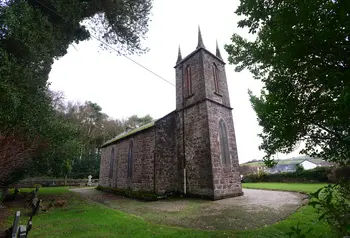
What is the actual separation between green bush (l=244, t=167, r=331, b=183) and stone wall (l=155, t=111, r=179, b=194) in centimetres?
1433

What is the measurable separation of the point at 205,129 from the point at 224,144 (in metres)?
2.18

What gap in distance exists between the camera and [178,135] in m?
14.5

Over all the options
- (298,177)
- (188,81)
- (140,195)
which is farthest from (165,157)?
(298,177)

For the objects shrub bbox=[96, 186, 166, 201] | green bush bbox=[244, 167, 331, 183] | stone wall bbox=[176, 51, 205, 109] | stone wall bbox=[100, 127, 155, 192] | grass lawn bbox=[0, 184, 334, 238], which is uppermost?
stone wall bbox=[176, 51, 205, 109]

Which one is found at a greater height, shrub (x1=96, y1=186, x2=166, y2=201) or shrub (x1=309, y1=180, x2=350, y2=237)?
shrub (x1=309, y1=180, x2=350, y2=237)

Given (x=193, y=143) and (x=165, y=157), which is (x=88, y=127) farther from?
(x=193, y=143)

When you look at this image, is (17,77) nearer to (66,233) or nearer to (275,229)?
(66,233)

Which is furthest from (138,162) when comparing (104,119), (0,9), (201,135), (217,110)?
(104,119)

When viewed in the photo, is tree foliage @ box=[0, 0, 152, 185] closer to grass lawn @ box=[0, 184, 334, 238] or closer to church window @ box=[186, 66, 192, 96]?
grass lawn @ box=[0, 184, 334, 238]

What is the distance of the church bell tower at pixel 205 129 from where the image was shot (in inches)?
463

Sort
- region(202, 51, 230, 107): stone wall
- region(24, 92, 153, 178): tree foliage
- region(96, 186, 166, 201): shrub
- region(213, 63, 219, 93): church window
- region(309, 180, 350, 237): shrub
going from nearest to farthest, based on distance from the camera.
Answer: region(309, 180, 350, 237): shrub → region(96, 186, 166, 201): shrub → region(202, 51, 230, 107): stone wall → region(213, 63, 219, 93): church window → region(24, 92, 153, 178): tree foliage

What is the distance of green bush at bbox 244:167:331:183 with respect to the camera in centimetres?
2099

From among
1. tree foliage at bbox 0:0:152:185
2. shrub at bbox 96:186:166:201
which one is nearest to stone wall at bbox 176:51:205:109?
tree foliage at bbox 0:0:152:185

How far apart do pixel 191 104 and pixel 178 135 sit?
9.25 ft
